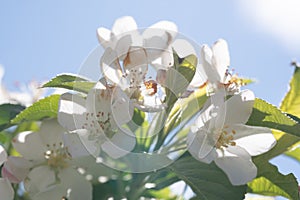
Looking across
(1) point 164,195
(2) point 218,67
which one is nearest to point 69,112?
(2) point 218,67

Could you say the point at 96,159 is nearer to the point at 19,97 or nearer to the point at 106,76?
the point at 106,76

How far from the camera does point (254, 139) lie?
2.73 ft

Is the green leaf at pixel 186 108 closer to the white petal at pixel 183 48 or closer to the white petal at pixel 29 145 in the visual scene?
the white petal at pixel 183 48

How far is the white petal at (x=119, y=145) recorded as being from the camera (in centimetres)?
81

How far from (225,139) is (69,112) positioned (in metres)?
0.25

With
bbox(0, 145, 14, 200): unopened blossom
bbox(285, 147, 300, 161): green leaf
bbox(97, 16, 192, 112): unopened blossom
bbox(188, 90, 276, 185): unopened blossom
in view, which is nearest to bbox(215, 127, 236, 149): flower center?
bbox(188, 90, 276, 185): unopened blossom

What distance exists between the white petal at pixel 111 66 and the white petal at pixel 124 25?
90mm

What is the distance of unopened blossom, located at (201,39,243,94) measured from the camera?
2.72 feet

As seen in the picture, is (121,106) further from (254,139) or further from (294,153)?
(294,153)

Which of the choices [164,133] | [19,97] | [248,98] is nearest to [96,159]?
[164,133]

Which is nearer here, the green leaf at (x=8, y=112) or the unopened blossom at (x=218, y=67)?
the unopened blossom at (x=218, y=67)

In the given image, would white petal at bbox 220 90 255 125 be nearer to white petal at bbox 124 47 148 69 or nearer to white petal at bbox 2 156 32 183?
white petal at bbox 124 47 148 69

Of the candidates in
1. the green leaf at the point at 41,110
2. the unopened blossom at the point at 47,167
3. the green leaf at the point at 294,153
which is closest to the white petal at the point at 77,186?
the unopened blossom at the point at 47,167

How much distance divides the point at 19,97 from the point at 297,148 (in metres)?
0.67
